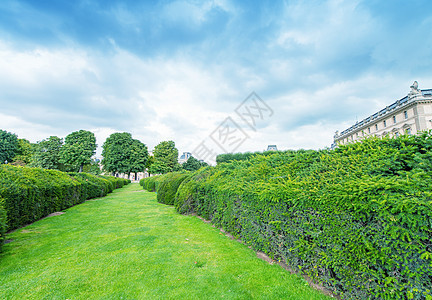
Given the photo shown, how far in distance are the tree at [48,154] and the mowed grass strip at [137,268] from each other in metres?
39.2

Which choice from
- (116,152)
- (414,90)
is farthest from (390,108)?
(116,152)

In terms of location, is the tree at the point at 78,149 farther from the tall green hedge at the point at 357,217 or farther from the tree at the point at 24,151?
the tall green hedge at the point at 357,217

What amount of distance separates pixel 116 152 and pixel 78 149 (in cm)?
594

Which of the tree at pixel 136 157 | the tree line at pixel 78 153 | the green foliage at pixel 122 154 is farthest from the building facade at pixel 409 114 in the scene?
the tree line at pixel 78 153

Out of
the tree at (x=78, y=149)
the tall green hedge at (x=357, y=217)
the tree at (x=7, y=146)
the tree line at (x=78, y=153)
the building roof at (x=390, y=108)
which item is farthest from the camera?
the building roof at (x=390, y=108)

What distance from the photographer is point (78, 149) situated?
34062 millimetres

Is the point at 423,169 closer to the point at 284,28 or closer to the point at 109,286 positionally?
the point at 109,286

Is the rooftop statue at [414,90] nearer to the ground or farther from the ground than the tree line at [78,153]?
farther from the ground

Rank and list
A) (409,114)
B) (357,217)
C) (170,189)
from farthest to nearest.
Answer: (409,114)
(170,189)
(357,217)

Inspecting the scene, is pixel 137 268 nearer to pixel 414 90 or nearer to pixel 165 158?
pixel 165 158

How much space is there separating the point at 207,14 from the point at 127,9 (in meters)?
3.25

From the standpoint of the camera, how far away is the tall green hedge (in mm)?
1704

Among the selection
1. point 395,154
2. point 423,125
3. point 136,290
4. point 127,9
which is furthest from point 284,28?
point 423,125

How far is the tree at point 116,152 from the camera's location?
37.2 m
